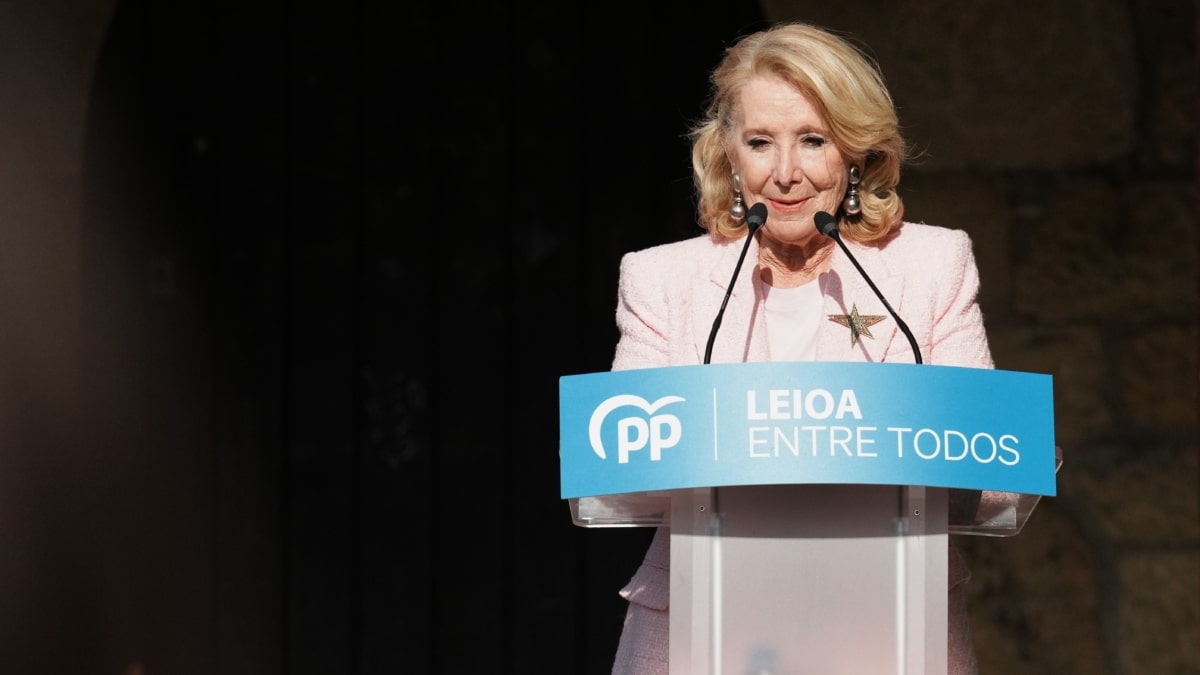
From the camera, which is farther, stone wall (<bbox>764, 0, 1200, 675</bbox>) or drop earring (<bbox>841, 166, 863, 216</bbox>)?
stone wall (<bbox>764, 0, 1200, 675</bbox>)

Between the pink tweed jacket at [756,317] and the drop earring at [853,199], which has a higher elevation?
the drop earring at [853,199]

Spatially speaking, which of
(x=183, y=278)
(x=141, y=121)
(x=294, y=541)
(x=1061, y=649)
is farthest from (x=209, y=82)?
(x=1061, y=649)

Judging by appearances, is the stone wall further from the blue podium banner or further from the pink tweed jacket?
the blue podium banner

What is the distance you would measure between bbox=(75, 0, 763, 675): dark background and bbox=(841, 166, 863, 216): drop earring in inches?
64.7

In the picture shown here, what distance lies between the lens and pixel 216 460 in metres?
4.39

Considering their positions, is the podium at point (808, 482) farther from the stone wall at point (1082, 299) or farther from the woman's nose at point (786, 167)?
the stone wall at point (1082, 299)

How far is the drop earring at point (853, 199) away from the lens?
2723mm

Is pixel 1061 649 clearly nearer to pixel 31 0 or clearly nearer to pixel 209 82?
pixel 209 82

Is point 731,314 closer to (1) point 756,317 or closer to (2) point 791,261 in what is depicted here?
(1) point 756,317

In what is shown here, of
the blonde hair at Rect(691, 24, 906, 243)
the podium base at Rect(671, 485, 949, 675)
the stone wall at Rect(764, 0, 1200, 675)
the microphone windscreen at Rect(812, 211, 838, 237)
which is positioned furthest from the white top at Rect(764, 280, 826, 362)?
the stone wall at Rect(764, 0, 1200, 675)

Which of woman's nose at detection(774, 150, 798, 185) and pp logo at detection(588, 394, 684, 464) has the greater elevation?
woman's nose at detection(774, 150, 798, 185)

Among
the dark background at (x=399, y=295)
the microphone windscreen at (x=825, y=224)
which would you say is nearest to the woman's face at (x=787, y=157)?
the microphone windscreen at (x=825, y=224)

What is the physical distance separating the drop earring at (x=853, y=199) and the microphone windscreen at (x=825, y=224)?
0.30 meters

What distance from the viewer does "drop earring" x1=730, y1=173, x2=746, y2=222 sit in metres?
2.68
